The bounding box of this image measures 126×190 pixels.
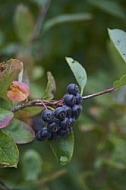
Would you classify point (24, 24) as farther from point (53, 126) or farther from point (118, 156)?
point (53, 126)

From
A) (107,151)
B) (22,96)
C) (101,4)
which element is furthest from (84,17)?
(22,96)

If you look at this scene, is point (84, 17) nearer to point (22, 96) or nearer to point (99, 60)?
point (99, 60)

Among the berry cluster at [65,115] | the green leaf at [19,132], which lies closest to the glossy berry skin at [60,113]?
the berry cluster at [65,115]

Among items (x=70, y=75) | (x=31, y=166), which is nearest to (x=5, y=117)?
(x=31, y=166)

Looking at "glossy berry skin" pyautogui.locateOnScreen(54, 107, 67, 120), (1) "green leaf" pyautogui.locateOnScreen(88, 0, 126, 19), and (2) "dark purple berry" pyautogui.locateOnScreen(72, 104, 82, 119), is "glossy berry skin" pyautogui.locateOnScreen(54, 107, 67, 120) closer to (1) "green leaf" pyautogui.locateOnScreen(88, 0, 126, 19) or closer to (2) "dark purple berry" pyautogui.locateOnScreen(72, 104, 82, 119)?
(2) "dark purple berry" pyautogui.locateOnScreen(72, 104, 82, 119)

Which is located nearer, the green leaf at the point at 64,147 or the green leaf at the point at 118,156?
the green leaf at the point at 64,147

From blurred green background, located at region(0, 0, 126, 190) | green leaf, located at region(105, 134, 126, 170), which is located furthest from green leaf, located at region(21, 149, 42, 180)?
green leaf, located at region(105, 134, 126, 170)

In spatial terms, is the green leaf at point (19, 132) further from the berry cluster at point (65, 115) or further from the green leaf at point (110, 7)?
the green leaf at point (110, 7)
